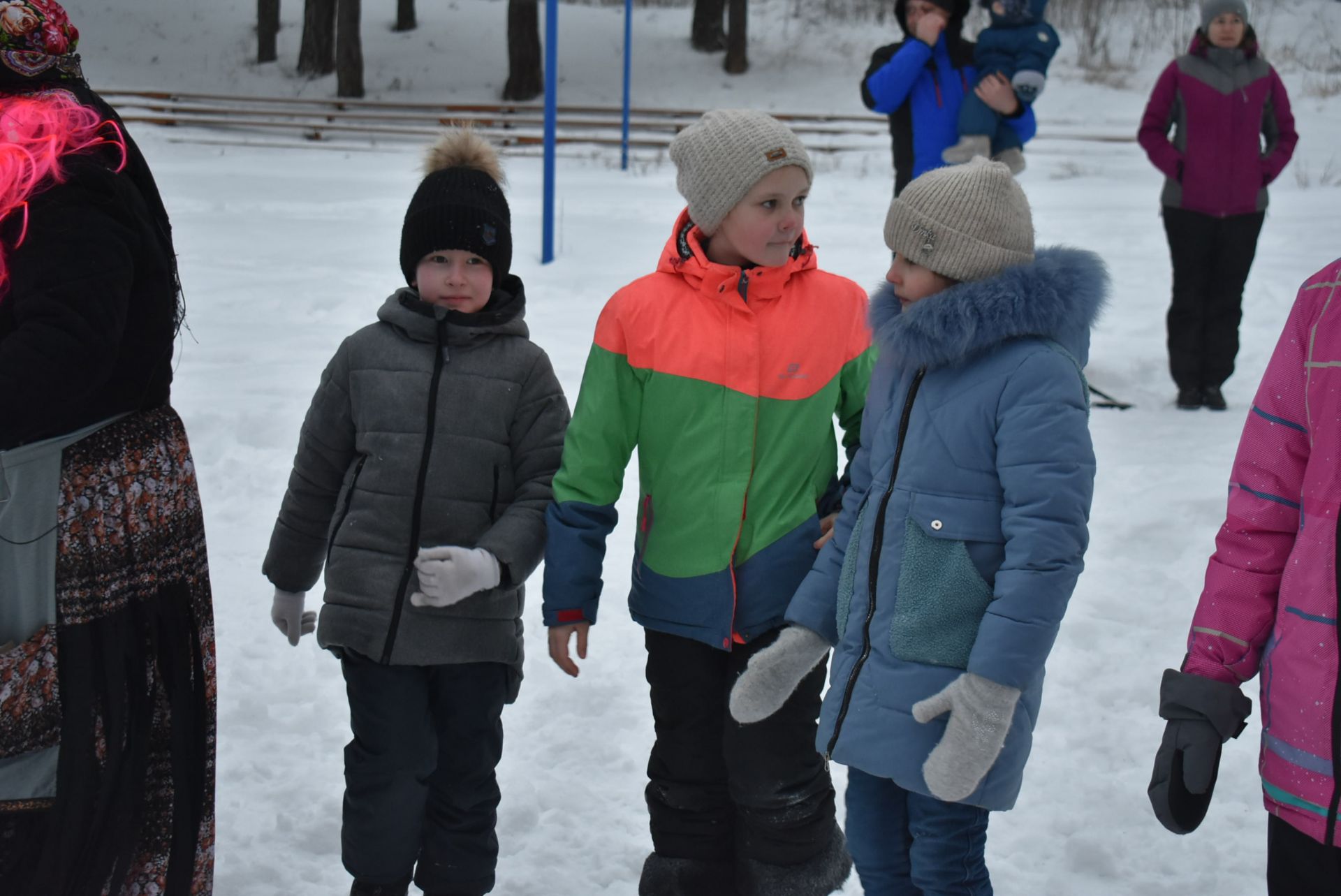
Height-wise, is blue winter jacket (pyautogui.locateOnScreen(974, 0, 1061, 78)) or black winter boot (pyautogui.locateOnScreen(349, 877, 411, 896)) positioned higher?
blue winter jacket (pyautogui.locateOnScreen(974, 0, 1061, 78))

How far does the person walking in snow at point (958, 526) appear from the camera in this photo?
6.92ft

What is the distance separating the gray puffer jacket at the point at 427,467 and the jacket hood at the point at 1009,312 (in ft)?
2.67

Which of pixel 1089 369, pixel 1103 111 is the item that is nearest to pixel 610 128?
pixel 1103 111

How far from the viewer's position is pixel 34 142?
2178mm

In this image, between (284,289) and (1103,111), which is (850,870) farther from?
(1103,111)

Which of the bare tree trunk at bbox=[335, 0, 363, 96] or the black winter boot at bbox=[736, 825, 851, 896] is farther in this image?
the bare tree trunk at bbox=[335, 0, 363, 96]

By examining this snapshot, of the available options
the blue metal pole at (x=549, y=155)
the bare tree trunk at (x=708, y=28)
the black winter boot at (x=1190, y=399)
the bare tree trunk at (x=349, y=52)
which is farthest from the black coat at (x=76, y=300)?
the bare tree trunk at (x=708, y=28)

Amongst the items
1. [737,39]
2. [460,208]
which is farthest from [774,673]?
[737,39]

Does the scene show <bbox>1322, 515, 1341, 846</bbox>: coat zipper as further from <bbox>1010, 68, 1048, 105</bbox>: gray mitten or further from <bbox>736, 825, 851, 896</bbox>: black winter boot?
<bbox>1010, 68, 1048, 105</bbox>: gray mitten

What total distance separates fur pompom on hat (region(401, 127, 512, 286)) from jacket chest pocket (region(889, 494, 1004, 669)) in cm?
102

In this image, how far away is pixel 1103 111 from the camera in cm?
1908

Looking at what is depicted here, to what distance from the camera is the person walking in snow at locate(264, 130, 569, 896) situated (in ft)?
8.59

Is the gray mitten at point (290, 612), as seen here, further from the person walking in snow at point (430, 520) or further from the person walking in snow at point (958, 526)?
the person walking in snow at point (958, 526)

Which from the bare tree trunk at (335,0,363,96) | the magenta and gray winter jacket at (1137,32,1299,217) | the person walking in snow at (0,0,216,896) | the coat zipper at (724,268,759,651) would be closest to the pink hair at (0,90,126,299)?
the person walking in snow at (0,0,216,896)
